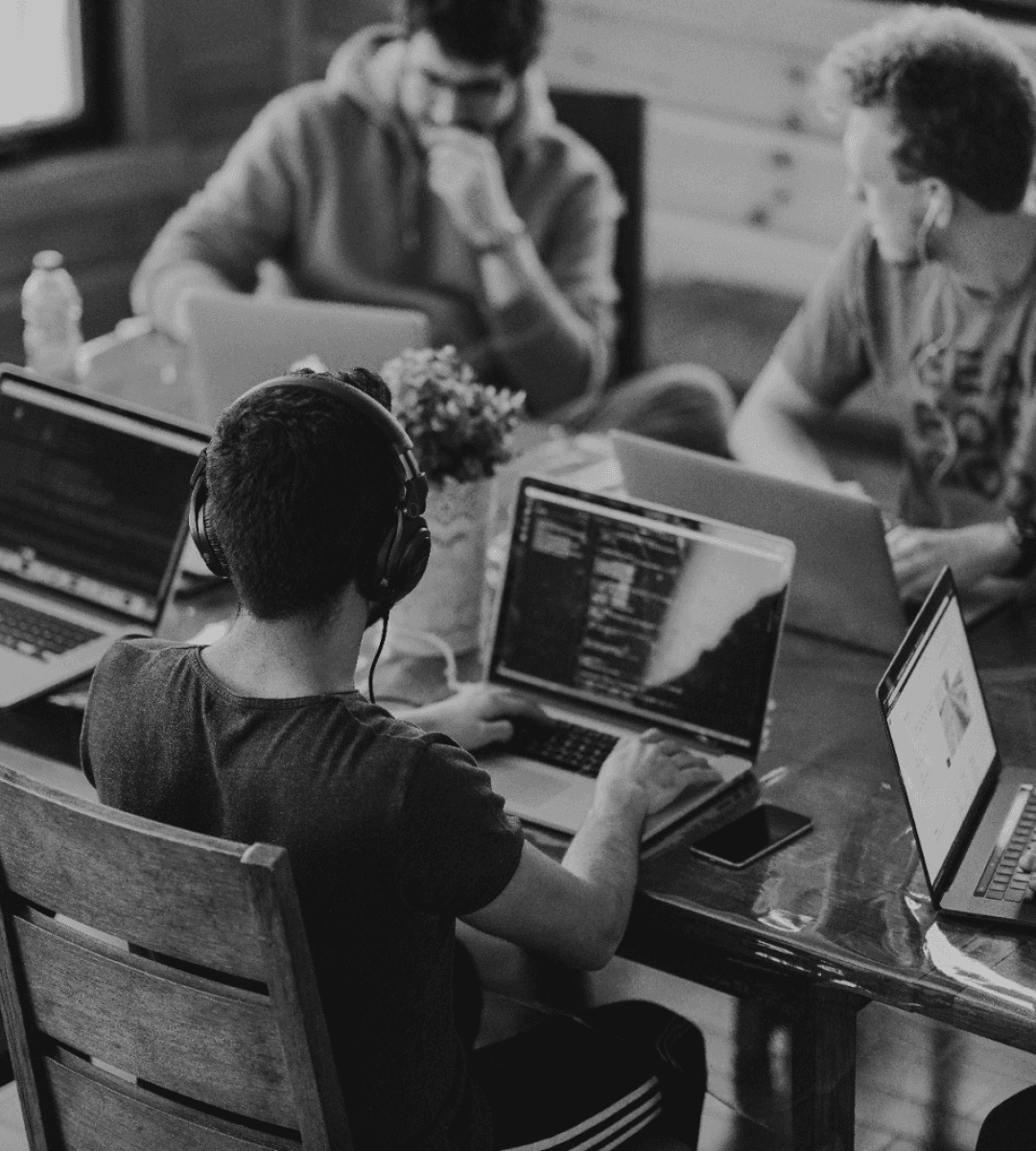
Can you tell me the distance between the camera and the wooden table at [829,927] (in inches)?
60.6

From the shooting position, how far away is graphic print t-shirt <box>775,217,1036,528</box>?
8.34 feet

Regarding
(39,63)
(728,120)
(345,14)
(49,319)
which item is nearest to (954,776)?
(49,319)

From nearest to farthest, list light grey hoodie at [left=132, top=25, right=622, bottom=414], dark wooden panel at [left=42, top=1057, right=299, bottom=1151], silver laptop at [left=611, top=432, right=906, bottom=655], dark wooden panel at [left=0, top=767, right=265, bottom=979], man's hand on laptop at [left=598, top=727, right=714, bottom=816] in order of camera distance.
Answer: dark wooden panel at [left=0, top=767, right=265, bottom=979] < dark wooden panel at [left=42, top=1057, right=299, bottom=1151] < man's hand on laptop at [left=598, top=727, right=714, bottom=816] < silver laptop at [left=611, top=432, right=906, bottom=655] < light grey hoodie at [left=132, top=25, right=622, bottom=414]

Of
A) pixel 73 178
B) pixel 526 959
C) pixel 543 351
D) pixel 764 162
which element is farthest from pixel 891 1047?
pixel 73 178

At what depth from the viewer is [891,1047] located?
81.6 inches

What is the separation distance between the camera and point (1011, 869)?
169 cm

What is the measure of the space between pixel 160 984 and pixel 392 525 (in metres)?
0.38

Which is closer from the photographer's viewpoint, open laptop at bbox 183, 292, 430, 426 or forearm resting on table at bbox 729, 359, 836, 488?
open laptop at bbox 183, 292, 430, 426

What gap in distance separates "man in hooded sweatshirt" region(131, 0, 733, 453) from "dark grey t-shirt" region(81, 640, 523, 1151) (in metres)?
1.75

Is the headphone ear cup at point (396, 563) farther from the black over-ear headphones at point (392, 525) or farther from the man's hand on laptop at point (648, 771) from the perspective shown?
the man's hand on laptop at point (648, 771)

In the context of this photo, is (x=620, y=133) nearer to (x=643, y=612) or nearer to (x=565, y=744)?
(x=643, y=612)

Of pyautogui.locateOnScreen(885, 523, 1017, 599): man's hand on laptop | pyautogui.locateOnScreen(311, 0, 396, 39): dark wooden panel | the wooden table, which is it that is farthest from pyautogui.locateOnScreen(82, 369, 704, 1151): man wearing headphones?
pyautogui.locateOnScreen(311, 0, 396, 39): dark wooden panel

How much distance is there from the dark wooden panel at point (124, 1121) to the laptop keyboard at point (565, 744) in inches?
23.0

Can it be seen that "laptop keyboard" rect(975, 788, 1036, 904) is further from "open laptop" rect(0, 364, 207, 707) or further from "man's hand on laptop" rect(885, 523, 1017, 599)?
"open laptop" rect(0, 364, 207, 707)
